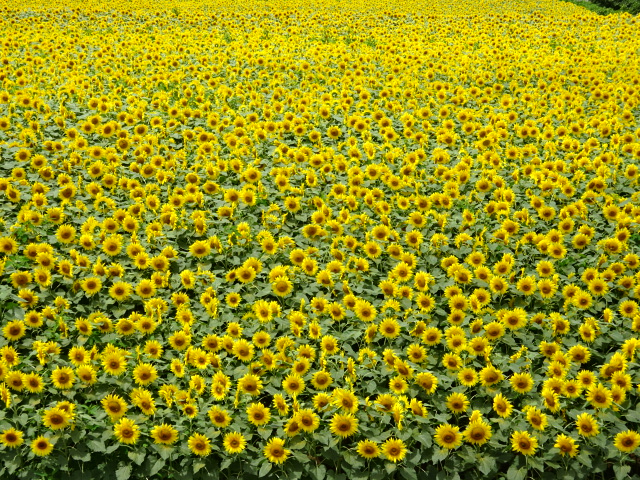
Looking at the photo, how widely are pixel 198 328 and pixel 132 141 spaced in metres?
3.56

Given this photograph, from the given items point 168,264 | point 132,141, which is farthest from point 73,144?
point 168,264

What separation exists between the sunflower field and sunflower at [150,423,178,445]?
1cm

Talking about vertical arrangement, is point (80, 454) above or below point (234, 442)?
below

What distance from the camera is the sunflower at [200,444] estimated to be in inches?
150

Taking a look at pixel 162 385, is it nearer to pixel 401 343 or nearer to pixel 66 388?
pixel 66 388

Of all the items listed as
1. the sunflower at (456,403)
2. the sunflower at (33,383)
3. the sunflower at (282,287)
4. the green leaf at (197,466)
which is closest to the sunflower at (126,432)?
the green leaf at (197,466)

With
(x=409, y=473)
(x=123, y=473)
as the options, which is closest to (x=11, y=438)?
(x=123, y=473)

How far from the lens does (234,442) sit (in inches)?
152

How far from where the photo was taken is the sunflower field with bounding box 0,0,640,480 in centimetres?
399

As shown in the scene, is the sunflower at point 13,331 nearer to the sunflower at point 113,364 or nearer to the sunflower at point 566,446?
the sunflower at point 113,364

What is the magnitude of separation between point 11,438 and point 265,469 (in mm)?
1794

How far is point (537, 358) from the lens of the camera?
482cm

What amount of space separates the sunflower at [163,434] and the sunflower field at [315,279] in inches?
0.5

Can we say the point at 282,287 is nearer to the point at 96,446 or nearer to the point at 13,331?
the point at 96,446
